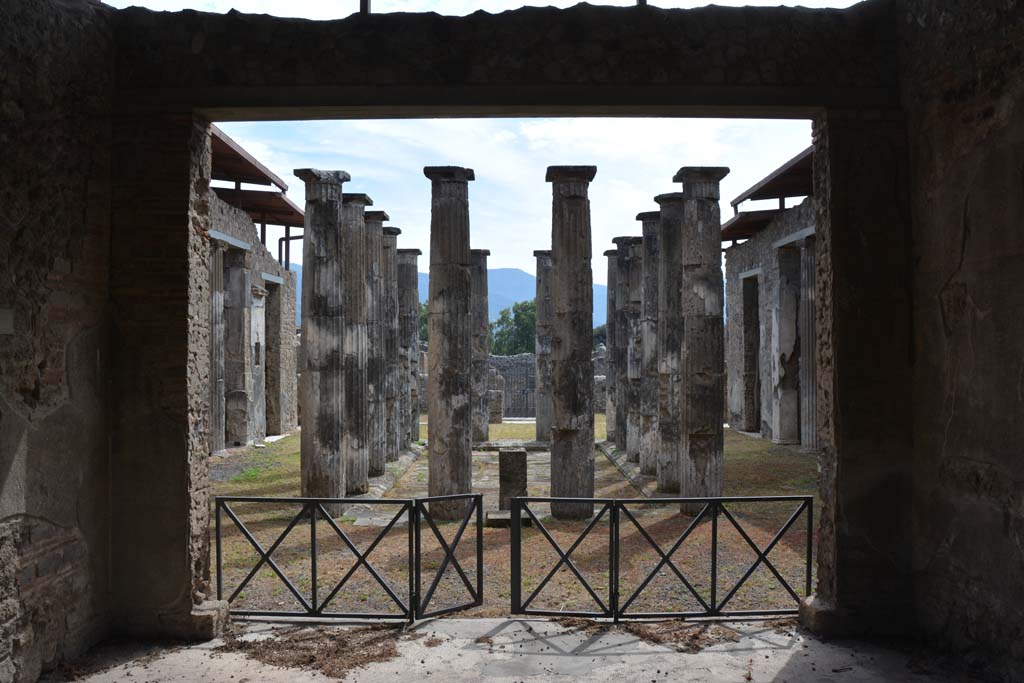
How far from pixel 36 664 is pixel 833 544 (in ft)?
16.2

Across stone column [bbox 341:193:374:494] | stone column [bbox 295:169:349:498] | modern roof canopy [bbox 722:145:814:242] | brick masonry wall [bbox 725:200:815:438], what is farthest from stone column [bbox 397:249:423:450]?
Result: brick masonry wall [bbox 725:200:815:438]

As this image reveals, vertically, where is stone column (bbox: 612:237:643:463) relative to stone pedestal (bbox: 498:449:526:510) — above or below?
above

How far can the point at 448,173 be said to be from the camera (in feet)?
35.3

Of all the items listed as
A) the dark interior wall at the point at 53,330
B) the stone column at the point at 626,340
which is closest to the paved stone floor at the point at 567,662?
the dark interior wall at the point at 53,330

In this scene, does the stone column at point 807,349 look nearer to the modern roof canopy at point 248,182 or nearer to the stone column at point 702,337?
the stone column at point 702,337

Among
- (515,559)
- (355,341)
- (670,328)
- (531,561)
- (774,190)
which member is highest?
(774,190)

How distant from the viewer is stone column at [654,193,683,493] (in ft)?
40.0

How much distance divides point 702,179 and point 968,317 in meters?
6.65

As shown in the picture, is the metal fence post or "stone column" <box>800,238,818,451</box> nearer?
the metal fence post

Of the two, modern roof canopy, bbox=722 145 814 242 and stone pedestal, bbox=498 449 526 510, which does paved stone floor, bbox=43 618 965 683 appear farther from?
modern roof canopy, bbox=722 145 814 242

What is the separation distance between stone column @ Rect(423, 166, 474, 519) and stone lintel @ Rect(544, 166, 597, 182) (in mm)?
1193

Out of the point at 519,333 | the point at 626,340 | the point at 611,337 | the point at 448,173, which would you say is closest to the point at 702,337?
the point at 448,173

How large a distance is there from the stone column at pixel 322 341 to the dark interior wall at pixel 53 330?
551 centimetres

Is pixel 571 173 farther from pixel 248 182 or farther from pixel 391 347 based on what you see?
pixel 248 182
